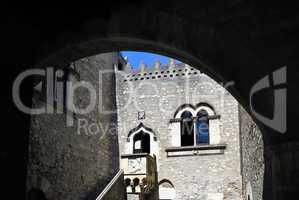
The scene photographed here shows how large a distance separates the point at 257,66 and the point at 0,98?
2.76 meters

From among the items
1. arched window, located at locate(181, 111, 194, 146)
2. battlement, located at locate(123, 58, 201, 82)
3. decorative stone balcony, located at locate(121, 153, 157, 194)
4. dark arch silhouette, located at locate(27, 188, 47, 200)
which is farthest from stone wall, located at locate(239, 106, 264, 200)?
battlement, located at locate(123, 58, 201, 82)

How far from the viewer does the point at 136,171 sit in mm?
13789

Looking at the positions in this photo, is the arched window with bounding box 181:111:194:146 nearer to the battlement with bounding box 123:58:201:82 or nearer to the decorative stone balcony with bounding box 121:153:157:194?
the battlement with bounding box 123:58:201:82

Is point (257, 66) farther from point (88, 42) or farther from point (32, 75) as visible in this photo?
point (32, 75)

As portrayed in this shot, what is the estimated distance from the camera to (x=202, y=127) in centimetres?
1503

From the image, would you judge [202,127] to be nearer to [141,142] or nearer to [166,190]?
[141,142]

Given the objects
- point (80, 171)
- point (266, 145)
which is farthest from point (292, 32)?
point (80, 171)

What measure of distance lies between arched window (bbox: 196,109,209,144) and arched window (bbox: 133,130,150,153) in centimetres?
196

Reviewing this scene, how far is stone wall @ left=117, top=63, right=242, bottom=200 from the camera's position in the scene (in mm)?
13945

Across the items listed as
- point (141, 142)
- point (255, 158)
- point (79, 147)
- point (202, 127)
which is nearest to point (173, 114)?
point (202, 127)

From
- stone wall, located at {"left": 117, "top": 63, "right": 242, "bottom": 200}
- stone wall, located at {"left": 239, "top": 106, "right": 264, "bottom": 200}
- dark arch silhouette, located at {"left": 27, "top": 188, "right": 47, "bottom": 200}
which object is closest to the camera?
stone wall, located at {"left": 239, "top": 106, "right": 264, "bottom": 200}

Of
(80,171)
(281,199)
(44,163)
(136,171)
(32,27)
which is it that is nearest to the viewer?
(281,199)

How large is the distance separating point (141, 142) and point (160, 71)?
293 cm

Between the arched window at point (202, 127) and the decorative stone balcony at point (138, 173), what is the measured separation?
206 centimetres
